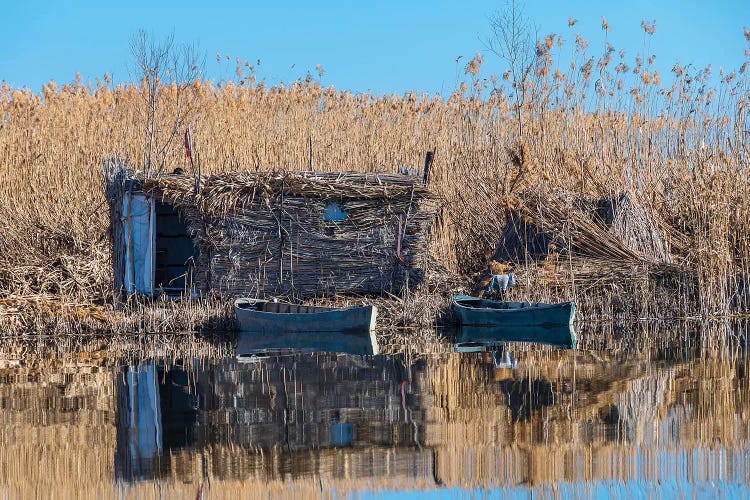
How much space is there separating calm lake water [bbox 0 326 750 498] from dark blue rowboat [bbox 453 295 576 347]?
3.36 meters

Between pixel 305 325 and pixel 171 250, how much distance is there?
3.88 m

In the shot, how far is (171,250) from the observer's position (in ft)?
63.1

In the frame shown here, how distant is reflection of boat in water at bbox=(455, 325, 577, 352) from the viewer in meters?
14.5

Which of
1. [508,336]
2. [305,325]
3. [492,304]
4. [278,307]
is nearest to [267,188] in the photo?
[278,307]

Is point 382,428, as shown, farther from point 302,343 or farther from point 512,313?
point 512,313

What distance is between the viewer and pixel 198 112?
2317cm

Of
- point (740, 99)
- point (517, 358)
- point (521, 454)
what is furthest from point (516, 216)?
point (521, 454)

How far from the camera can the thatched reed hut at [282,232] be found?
17203mm

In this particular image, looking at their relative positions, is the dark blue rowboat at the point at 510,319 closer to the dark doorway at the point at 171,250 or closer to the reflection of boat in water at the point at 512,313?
the reflection of boat in water at the point at 512,313

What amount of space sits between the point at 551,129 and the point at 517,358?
9050 millimetres

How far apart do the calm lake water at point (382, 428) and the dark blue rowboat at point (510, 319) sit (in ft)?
11.0

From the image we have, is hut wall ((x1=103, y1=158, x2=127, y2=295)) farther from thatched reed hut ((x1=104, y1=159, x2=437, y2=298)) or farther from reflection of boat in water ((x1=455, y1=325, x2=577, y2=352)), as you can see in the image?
reflection of boat in water ((x1=455, y1=325, x2=577, y2=352))

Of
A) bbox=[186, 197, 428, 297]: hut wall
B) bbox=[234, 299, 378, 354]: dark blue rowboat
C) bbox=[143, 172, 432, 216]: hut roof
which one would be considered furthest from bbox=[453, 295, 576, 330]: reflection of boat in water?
bbox=[143, 172, 432, 216]: hut roof

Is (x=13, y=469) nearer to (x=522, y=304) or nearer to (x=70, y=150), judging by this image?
(x=522, y=304)
